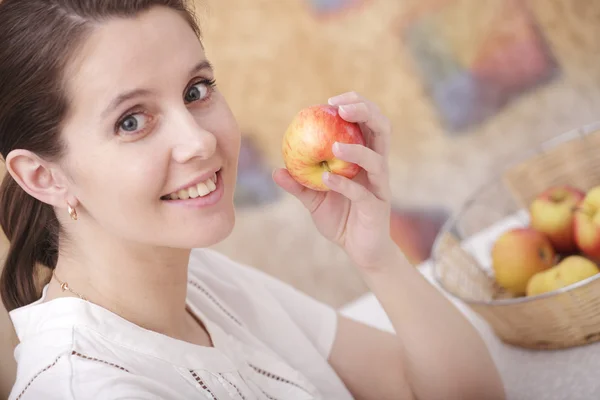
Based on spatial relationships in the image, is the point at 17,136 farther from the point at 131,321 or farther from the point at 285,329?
the point at 285,329

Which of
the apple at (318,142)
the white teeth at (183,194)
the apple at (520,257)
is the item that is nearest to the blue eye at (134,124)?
the white teeth at (183,194)

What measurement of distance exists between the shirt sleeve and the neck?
9.0 inches

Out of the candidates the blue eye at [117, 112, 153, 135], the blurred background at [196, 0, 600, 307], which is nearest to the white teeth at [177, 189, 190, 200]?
the blue eye at [117, 112, 153, 135]

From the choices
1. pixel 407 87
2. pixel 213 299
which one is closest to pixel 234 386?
pixel 213 299

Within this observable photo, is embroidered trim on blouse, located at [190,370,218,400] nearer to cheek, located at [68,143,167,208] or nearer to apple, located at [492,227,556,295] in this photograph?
cheek, located at [68,143,167,208]

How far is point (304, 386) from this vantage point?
1.14 m

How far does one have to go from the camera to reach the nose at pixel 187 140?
918 mm

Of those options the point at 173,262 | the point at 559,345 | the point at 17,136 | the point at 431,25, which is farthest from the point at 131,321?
the point at 431,25

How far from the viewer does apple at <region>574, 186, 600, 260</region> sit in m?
1.12

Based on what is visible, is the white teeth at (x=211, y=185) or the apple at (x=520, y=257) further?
the apple at (x=520, y=257)

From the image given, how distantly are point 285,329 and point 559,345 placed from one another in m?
0.48

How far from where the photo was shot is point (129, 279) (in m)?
1.06

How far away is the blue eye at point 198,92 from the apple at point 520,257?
0.58 metres

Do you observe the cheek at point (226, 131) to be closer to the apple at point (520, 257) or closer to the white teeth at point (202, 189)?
the white teeth at point (202, 189)
